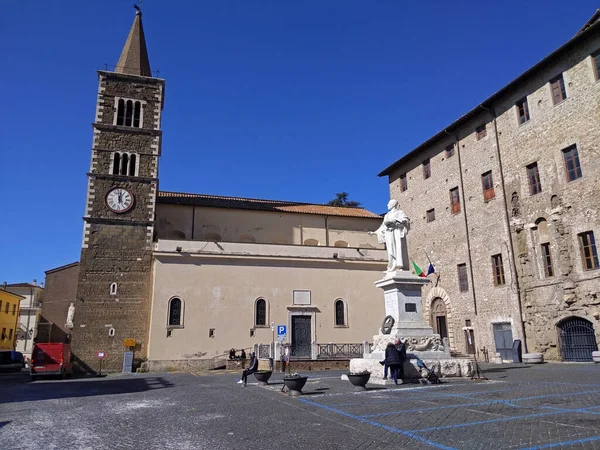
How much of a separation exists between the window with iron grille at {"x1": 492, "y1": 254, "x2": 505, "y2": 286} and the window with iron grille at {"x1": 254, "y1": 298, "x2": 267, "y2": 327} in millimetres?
13922

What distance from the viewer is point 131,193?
28.9 metres

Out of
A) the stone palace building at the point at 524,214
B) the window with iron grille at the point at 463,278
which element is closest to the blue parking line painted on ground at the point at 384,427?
the stone palace building at the point at 524,214

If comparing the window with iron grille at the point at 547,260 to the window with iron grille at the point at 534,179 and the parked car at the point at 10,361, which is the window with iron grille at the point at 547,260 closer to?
the window with iron grille at the point at 534,179

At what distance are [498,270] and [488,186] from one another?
15.9 ft

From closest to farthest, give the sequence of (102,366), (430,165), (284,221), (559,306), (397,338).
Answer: (397,338) → (559,306) → (102,366) → (430,165) → (284,221)

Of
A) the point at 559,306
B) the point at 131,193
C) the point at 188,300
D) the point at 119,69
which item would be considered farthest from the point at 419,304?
the point at 119,69

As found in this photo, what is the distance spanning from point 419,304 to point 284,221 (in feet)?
74.0

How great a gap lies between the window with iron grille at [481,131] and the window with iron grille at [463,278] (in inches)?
307

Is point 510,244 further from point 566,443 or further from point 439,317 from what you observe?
point 566,443

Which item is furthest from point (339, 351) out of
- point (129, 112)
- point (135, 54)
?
point (135, 54)

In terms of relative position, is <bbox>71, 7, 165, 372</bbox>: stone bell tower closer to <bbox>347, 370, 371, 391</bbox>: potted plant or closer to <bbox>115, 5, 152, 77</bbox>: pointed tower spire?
<bbox>115, 5, 152, 77</bbox>: pointed tower spire

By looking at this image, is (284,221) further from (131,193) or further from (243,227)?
(131,193)

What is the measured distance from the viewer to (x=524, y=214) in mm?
22703

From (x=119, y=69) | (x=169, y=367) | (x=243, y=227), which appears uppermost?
(x=119, y=69)
